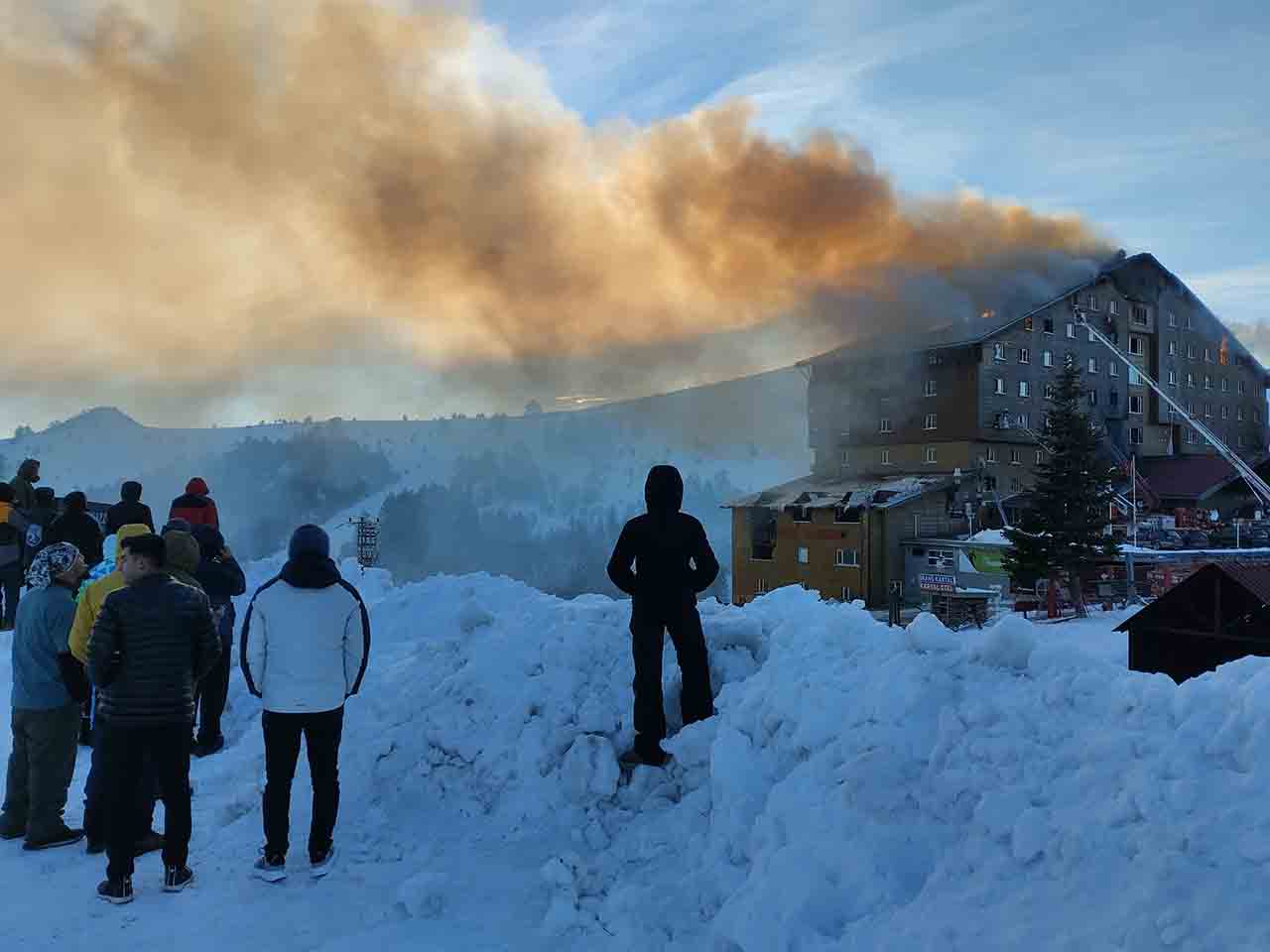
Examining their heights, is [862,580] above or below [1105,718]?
below

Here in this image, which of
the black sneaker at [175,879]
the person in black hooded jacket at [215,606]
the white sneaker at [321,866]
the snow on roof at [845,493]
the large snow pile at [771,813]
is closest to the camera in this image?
the large snow pile at [771,813]

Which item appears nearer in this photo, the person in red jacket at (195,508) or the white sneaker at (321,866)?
the white sneaker at (321,866)

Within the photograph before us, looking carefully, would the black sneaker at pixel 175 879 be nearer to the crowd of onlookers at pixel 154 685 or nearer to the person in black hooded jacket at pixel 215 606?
the crowd of onlookers at pixel 154 685

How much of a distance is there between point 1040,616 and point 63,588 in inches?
1055

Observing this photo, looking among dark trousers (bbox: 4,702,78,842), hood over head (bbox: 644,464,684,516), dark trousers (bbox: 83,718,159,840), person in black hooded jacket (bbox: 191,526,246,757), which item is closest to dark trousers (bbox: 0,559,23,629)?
person in black hooded jacket (bbox: 191,526,246,757)

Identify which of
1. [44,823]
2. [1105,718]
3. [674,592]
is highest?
[674,592]

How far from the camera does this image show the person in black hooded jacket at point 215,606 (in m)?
7.94

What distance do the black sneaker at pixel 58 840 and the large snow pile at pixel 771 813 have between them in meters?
0.09

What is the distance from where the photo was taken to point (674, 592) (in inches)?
253

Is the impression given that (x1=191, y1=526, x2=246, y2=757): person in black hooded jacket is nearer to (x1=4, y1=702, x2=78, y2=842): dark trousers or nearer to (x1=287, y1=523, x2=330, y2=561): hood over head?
(x1=4, y1=702, x2=78, y2=842): dark trousers

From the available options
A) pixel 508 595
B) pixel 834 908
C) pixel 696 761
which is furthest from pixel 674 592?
pixel 508 595

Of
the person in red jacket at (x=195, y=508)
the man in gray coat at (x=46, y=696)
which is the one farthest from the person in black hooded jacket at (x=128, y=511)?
the man in gray coat at (x=46, y=696)

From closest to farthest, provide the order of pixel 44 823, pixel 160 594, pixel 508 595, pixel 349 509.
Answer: pixel 160 594, pixel 44 823, pixel 508 595, pixel 349 509

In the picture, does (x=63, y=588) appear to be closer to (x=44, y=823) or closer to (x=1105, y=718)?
(x=44, y=823)
